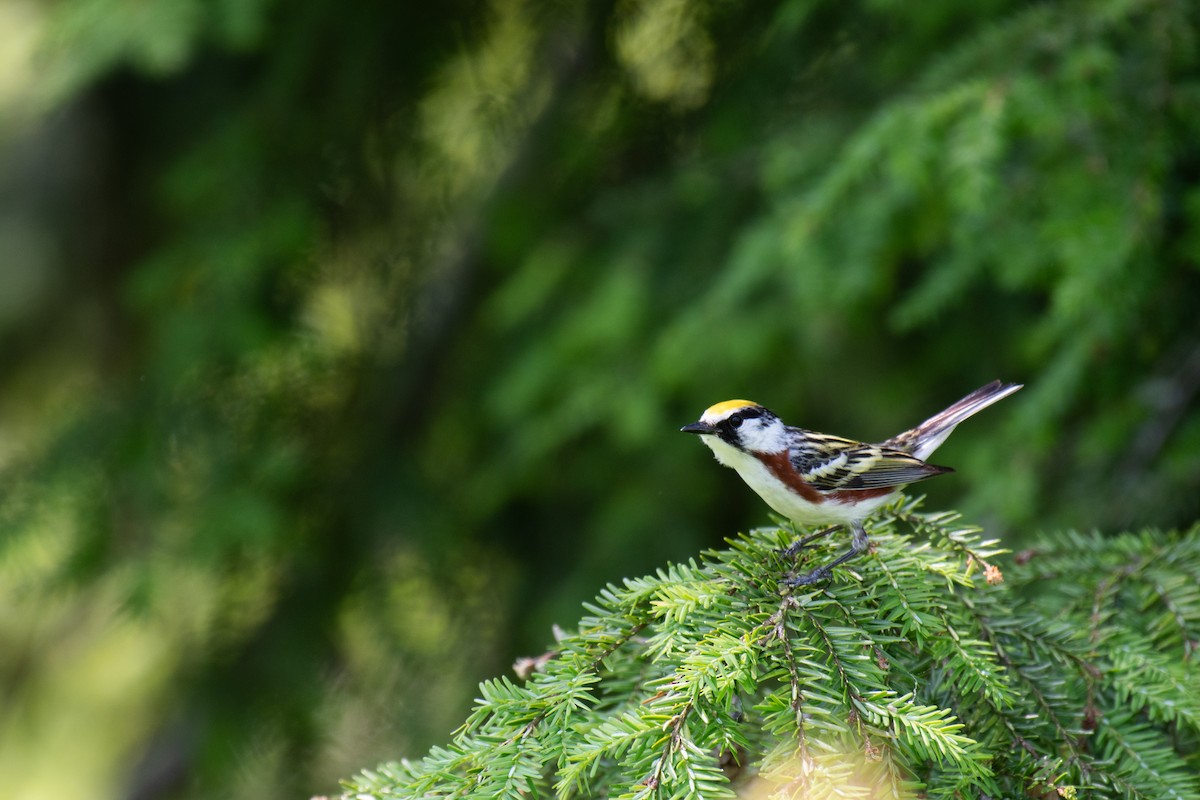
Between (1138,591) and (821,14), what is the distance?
6.79 feet

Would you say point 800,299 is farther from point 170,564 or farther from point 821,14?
point 170,564

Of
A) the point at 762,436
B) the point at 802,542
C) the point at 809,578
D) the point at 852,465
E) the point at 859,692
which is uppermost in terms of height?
the point at 762,436

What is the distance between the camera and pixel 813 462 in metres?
2.56

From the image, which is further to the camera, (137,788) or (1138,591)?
(137,788)

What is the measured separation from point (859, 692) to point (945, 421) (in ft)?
4.64

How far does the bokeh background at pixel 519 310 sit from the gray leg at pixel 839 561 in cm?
79

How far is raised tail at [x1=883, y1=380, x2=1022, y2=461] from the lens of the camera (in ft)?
8.84

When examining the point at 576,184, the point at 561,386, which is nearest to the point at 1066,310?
the point at 561,386

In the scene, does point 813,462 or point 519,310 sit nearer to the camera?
point 813,462

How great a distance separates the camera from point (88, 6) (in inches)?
126

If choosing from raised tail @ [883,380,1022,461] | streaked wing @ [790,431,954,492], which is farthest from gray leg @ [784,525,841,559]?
raised tail @ [883,380,1022,461]

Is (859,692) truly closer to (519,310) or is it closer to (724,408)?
(724,408)

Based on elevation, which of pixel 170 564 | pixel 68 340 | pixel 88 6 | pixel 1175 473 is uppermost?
pixel 68 340

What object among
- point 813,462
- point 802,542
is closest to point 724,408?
point 813,462
